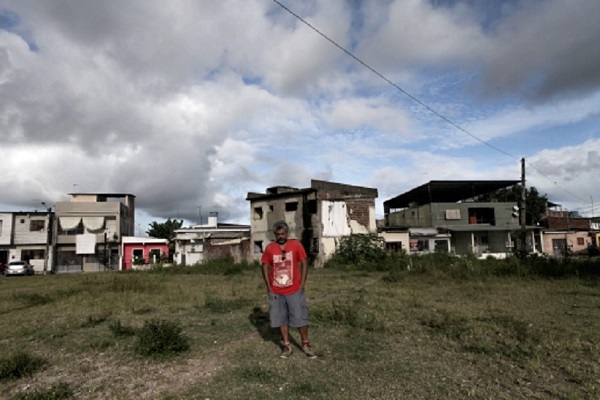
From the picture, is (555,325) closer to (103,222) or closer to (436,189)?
(436,189)

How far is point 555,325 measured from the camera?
622 centimetres

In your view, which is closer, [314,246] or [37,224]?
[314,246]

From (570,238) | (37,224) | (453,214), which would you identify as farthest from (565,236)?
(37,224)

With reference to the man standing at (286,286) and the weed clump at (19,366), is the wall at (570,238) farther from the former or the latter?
the weed clump at (19,366)

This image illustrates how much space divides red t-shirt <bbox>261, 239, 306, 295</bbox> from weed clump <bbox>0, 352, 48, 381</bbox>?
9.49 ft

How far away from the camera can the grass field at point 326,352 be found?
3834mm

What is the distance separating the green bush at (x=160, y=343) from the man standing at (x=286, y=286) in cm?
133

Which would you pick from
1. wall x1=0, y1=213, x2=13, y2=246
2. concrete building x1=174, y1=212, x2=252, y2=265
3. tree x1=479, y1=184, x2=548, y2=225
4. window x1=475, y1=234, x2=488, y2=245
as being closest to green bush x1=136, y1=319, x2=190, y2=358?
concrete building x1=174, y1=212, x2=252, y2=265

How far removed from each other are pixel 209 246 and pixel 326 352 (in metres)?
30.9

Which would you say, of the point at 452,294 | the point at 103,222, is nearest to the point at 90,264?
the point at 103,222

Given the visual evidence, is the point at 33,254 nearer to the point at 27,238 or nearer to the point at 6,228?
the point at 27,238

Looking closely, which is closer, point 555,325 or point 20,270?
point 555,325

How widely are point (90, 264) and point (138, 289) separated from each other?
29927mm

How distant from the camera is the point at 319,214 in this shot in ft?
86.2
